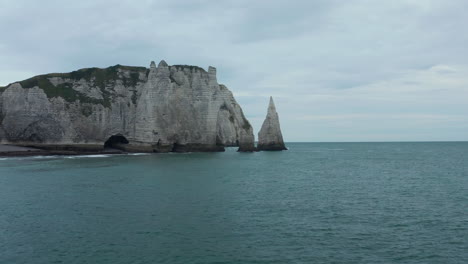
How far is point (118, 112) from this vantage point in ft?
320

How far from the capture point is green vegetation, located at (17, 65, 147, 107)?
304ft

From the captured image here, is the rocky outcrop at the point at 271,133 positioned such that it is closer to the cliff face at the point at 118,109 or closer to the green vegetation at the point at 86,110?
A: the cliff face at the point at 118,109

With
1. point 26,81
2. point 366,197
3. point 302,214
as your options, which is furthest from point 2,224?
point 26,81

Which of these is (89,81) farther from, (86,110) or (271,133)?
(271,133)

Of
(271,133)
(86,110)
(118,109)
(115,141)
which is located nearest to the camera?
(86,110)

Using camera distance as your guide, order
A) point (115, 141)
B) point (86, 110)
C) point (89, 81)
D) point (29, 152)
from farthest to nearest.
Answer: point (115, 141) → point (89, 81) → point (86, 110) → point (29, 152)

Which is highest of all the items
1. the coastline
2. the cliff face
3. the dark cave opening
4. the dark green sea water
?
the cliff face

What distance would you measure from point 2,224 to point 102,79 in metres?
83.9

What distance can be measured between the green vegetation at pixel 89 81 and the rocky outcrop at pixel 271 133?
39.4m

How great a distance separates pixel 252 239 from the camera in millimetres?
19844

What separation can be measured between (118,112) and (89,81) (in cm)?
1232

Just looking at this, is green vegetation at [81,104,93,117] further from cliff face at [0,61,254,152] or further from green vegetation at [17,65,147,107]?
green vegetation at [17,65,147,107]

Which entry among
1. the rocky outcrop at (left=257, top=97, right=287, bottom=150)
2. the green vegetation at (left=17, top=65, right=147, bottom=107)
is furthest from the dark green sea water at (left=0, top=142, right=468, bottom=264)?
the rocky outcrop at (left=257, top=97, right=287, bottom=150)

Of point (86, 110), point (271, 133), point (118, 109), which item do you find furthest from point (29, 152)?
point (271, 133)
